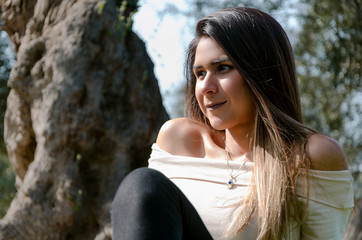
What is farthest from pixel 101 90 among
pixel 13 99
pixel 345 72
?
pixel 345 72

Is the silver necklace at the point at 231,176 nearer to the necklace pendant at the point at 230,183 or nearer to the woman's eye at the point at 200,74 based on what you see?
the necklace pendant at the point at 230,183

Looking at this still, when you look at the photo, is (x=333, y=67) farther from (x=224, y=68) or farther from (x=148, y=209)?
Result: (x=148, y=209)

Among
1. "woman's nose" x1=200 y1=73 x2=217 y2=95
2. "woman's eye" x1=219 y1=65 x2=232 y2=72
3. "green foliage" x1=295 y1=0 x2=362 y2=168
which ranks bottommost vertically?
"green foliage" x1=295 y1=0 x2=362 y2=168

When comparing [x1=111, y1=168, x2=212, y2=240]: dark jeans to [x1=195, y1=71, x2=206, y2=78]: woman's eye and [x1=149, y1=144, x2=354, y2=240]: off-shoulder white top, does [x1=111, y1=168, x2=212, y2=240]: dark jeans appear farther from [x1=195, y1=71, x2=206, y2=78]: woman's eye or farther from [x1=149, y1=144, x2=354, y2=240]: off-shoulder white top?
[x1=195, y1=71, x2=206, y2=78]: woman's eye

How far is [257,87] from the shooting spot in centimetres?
235

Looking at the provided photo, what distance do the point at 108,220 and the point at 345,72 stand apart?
5.31m

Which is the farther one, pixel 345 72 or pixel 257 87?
pixel 345 72

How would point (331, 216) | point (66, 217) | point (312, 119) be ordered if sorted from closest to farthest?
point (331, 216) → point (66, 217) → point (312, 119)

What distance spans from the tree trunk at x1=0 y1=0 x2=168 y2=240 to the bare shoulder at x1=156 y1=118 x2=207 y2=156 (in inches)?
53.3

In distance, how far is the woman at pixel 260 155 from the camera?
225 cm

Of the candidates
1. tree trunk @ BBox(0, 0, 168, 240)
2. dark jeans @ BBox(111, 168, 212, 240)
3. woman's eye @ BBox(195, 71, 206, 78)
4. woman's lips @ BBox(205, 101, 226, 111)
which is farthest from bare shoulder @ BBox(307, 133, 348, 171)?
tree trunk @ BBox(0, 0, 168, 240)

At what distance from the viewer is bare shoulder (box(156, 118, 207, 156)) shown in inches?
106

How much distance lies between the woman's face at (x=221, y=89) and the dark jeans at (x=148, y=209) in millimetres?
653

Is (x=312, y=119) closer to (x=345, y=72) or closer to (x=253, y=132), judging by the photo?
(x=345, y=72)
